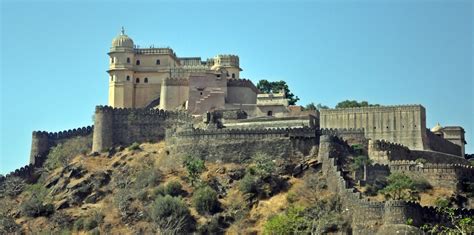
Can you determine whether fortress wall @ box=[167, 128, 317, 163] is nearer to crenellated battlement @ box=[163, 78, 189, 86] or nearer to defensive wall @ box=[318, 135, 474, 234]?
defensive wall @ box=[318, 135, 474, 234]

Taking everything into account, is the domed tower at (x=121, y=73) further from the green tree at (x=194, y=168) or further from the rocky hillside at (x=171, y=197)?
the green tree at (x=194, y=168)

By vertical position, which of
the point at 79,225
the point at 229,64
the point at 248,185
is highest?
the point at 229,64

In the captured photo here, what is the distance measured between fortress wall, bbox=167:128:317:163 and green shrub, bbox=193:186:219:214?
512 centimetres

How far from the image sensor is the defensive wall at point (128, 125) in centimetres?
9031

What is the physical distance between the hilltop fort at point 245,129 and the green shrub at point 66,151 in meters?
0.49

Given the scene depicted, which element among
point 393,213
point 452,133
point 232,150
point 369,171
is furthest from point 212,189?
point 452,133

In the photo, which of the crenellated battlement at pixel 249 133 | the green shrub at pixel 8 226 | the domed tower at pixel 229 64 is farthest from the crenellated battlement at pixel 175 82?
the green shrub at pixel 8 226

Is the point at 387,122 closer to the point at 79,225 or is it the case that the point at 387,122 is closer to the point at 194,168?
the point at 194,168

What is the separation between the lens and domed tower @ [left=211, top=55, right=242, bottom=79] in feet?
325

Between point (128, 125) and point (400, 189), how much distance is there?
76.8 feet

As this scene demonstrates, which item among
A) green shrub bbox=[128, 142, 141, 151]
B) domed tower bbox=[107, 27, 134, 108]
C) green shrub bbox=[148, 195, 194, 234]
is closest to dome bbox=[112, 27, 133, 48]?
domed tower bbox=[107, 27, 134, 108]

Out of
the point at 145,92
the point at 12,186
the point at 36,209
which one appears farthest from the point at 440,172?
the point at 12,186

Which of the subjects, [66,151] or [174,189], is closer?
[174,189]

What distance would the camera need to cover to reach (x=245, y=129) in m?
84.5
